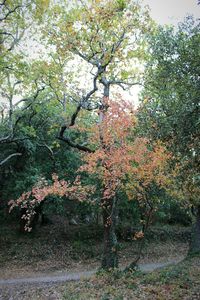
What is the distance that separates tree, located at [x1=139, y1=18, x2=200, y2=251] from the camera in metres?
8.67

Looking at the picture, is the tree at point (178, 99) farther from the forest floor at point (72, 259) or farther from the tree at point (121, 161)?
the forest floor at point (72, 259)

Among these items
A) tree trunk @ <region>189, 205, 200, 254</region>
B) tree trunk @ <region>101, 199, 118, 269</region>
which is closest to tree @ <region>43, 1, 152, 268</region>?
tree trunk @ <region>101, 199, 118, 269</region>

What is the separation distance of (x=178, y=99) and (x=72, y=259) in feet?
60.9

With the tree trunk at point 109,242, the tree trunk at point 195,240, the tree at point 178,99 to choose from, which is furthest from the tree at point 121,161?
the tree trunk at point 195,240

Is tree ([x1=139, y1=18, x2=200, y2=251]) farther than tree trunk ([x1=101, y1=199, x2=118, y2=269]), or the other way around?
tree trunk ([x1=101, y1=199, x2=118, y2=269])

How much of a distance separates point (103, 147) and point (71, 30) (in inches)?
259

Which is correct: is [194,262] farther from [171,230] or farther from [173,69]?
[171,230]

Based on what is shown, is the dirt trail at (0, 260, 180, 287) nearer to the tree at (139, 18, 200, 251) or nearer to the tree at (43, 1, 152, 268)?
the tree at (43, 1, 152, 268)

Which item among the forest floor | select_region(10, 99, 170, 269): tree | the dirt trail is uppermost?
select_region(10, 99, 170, 269): tree

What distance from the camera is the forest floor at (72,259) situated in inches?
542

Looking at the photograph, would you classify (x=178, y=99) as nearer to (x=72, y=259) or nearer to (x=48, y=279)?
(x=48, y=279)

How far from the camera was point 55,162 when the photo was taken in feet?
80.4

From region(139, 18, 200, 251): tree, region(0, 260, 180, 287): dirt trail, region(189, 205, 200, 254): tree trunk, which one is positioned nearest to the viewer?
region(139, 18, 200, 251): tree

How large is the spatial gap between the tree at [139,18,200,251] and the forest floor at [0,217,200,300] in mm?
5546
